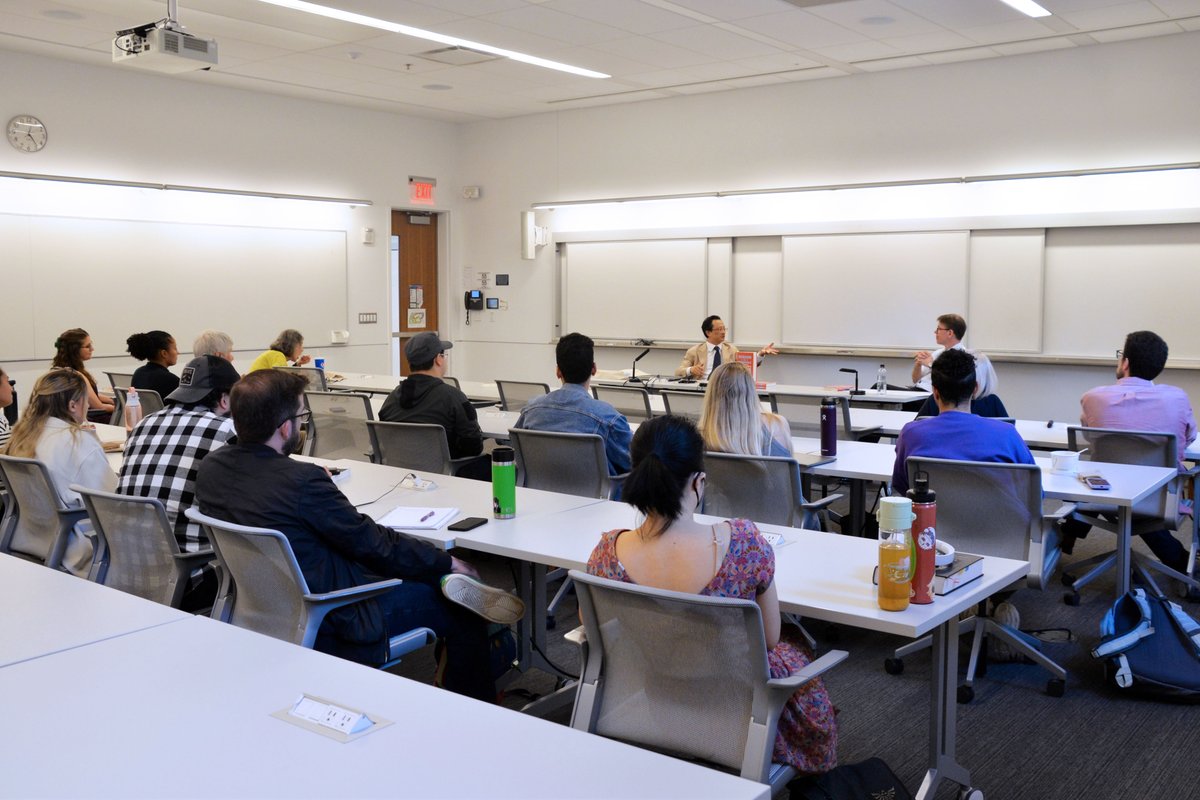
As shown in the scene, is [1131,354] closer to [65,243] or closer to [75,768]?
[75,768]

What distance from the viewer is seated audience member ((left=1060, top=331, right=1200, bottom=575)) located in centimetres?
491

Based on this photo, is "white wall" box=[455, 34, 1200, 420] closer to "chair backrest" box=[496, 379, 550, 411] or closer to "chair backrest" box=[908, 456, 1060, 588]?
"chair backrest" box=[496, 379, 550, 411]

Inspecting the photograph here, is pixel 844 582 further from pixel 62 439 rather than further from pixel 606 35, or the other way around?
pixel 606 35

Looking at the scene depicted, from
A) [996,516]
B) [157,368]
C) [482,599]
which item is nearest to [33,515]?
[482,599]

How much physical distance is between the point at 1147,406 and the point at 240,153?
8411 millimetres

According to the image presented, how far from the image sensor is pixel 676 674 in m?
2.16

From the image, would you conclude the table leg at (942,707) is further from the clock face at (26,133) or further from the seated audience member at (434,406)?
the clock face at (26,133)

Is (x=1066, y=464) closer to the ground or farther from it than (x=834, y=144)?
closer to the ground

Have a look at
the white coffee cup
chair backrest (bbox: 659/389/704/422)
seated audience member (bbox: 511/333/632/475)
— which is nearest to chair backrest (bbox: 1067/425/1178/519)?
the white coffee cup

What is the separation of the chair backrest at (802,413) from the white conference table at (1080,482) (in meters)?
0.40

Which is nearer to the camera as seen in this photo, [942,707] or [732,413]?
[942,707]

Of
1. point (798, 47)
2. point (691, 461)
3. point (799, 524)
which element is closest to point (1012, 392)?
point (798, 47)

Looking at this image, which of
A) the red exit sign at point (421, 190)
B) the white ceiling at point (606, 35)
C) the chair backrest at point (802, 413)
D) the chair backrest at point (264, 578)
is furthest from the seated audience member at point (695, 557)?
the red exit sign at point (421, 190)

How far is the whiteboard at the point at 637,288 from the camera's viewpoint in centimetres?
1068
